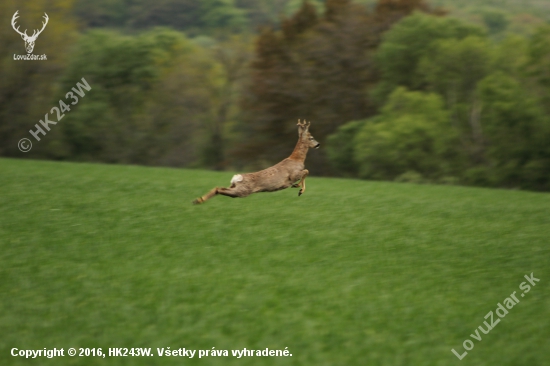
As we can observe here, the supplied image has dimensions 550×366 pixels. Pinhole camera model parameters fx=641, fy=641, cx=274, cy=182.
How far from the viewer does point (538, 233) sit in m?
13.1

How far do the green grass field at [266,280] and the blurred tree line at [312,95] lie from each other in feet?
77.9

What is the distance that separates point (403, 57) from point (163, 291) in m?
35.8

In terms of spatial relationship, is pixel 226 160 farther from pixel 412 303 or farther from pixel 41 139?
pixel 412 303

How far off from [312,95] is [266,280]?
34814 mm

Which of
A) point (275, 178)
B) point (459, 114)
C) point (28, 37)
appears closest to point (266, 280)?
point (275, 178)

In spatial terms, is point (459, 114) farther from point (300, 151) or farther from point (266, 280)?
point (266, 280)

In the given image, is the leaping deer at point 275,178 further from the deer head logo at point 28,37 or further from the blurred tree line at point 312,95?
the deer head logo at point 28,37

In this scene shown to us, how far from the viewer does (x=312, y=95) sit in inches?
1694

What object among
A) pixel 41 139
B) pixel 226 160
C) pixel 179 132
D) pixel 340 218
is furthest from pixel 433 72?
Result: pixel 340 218

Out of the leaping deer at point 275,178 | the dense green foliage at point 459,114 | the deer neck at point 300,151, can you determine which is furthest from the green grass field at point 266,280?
the dense green foliage at point 459,114

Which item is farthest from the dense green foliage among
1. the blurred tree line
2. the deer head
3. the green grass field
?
the deer head

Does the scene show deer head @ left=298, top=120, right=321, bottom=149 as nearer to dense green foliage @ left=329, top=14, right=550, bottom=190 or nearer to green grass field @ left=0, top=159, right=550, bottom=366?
green grass field @ left=0, top=159, right=550, bottom=366

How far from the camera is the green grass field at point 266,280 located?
741cm

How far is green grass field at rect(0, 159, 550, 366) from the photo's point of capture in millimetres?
7410
